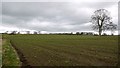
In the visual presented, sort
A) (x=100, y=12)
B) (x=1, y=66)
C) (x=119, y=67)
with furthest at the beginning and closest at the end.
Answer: (x=100, y=12) < (x=1, y=66) < (x=119, y=67)

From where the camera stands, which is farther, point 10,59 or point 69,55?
point 69,55

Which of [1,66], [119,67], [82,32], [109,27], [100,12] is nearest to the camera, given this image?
[119,67]

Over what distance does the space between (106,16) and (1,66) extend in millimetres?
79950

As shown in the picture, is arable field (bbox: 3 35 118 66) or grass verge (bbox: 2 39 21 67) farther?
arable field (bbox: 3 35 118 66)

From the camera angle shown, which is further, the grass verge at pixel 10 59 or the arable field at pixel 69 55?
the arable field at pixel 69 55

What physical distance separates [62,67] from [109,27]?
245 ft

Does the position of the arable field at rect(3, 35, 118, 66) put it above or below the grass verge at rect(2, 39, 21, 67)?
below

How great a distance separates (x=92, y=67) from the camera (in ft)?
40.6

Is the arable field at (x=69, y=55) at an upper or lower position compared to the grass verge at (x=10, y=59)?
lower

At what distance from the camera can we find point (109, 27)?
84.4 metres

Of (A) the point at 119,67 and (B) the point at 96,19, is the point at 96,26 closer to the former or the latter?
(B) the point at 96,19

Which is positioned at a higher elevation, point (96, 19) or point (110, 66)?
point (96, 19)

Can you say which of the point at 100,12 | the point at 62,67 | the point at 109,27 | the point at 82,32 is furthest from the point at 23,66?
the point at 82,32

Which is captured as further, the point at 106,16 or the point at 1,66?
the point at 106,16
